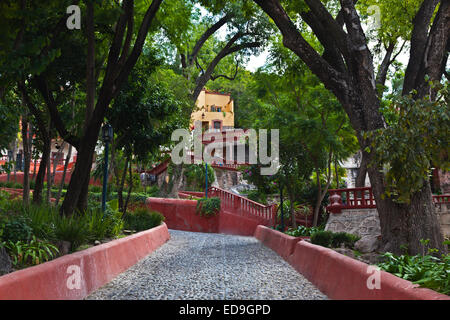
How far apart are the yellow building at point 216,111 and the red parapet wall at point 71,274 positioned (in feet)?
116

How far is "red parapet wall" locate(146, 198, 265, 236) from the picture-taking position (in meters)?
17.6

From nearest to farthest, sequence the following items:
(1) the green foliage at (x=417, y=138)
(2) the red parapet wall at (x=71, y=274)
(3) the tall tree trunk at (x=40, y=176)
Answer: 1. (2) the red parapet wall at (x=71, y=274)
2. (1) the green foliage at (x=417, y=138)
3. (3) the tall tree trunk at (x=40, y=176)

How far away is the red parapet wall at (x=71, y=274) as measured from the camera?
3428mm

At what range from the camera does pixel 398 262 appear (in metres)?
4.86

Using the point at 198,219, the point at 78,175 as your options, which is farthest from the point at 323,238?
the point at 198,219

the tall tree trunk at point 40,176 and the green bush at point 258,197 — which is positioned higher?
the tall tree trunk at point 40,176

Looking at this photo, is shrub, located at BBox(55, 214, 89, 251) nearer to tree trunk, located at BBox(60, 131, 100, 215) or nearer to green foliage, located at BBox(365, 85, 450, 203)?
tree trunk, located at BBox(60, 131, 100, 215)

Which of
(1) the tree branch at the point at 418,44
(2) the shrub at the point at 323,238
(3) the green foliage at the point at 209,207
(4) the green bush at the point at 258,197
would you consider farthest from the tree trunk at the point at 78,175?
(4) the green bush at the point at 258,197

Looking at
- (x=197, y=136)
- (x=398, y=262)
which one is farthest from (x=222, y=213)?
(x=197, y=136)

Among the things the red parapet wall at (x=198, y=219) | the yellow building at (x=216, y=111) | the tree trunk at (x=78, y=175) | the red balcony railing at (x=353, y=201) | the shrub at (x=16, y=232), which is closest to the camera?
the shrub at (x=16, y=232)

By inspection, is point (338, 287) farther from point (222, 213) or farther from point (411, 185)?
point (222, 213)

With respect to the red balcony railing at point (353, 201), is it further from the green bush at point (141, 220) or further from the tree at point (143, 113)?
the tree at point (143, 113)

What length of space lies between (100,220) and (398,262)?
5966 mm

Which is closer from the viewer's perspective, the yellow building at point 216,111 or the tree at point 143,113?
the tree at point 143,113
